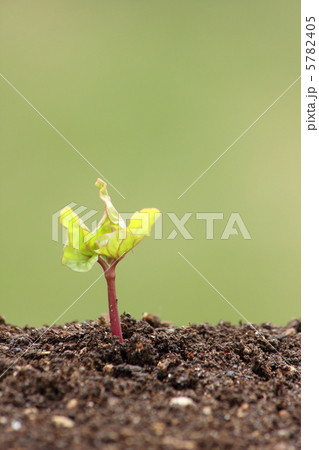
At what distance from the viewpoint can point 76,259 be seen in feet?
5.04

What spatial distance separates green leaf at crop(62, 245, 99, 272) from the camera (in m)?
1.52

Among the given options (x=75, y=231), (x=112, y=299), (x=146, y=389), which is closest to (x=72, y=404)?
(x=146, y=389)

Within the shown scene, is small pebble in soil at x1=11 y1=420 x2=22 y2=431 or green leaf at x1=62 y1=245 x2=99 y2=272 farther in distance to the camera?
green leaf at x1=62 y1=245 x2=99 y2=272

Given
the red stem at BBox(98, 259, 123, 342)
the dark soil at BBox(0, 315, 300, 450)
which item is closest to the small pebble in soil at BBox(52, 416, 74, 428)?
the dark soil at BBox(0, 315, 300, 450)

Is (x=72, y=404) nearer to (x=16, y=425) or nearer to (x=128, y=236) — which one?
(x=16, y=425)

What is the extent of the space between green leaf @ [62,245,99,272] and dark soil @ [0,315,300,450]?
215 mm

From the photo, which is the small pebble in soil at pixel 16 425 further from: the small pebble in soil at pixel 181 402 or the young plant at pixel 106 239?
the young plant at pixel 106 239

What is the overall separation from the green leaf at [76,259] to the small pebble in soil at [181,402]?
47 cm

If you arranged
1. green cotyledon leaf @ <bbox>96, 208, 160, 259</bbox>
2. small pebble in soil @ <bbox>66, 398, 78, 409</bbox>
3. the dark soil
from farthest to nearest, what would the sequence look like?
green cotyledon leaf @ <bbox>96, 208, 160, 259</bbox>, small pebble in soil @ <bbox>66, 398, 78, 409</bbox>, the dark soil

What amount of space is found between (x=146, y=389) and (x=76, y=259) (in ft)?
1.42

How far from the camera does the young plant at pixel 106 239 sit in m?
1.47

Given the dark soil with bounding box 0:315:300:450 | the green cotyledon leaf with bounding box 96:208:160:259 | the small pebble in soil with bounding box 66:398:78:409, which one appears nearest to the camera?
the dark soil with bounding box 0:315:300:450

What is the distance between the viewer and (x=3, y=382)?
1.29 m

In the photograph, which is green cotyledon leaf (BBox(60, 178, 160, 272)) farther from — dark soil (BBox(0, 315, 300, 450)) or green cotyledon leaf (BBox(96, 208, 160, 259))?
dark soil (BBox(0, 315, 300, 450))
